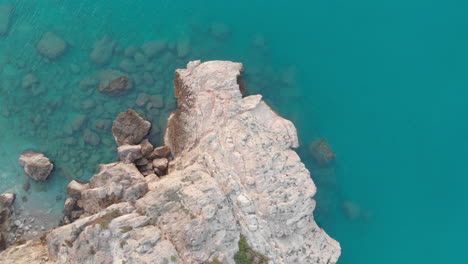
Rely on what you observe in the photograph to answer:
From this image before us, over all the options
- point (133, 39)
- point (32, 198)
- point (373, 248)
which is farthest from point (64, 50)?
point (373, 248)

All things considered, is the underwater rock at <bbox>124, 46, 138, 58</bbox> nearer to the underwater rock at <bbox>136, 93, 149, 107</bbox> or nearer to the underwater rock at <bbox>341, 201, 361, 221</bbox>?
the underwater rock at <bbox>136, 93, 149, 107</bbox>

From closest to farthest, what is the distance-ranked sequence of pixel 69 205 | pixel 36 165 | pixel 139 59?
pixel 69 205 < pixel 36 165 < pixel 139 59

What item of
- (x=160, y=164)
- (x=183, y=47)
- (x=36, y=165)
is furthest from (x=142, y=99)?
(x=36, y=165)

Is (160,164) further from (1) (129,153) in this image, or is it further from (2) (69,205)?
(2) (69,205)

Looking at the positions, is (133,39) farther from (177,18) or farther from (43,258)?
(43,258)

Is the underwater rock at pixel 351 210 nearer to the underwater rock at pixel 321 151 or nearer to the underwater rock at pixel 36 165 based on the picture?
the underwater rock at pixel 321 151

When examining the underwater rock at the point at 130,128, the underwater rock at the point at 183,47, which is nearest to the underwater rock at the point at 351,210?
the underwater rock at the point at 130,128
